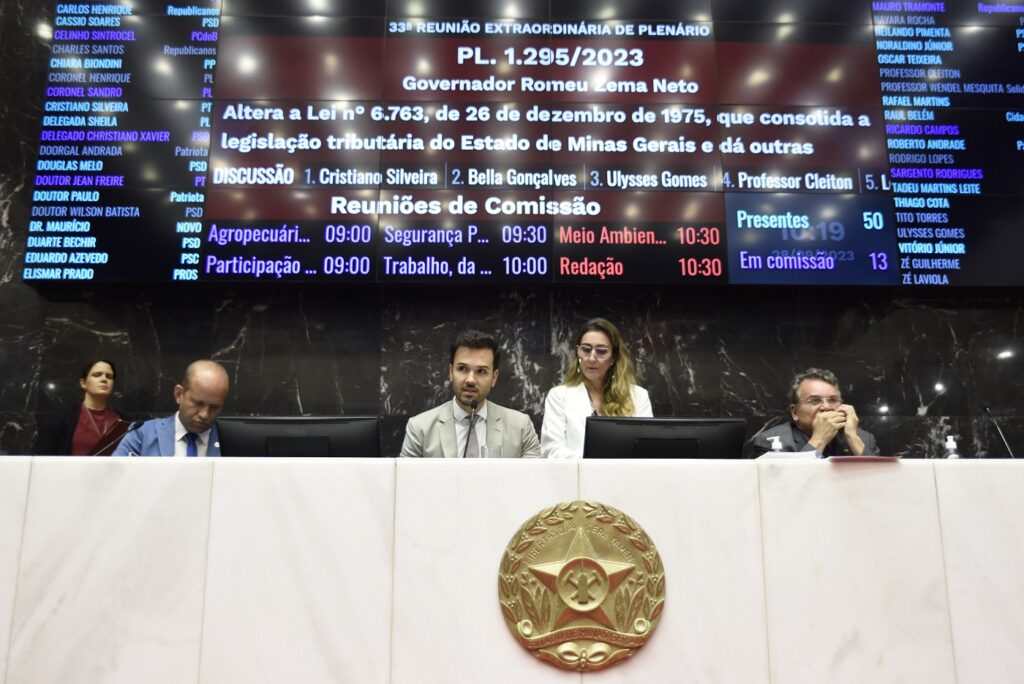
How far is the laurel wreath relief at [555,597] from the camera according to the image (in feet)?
6.37

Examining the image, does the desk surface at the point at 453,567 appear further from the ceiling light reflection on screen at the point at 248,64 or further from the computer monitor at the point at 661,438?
the ceiling light reflection on screen at the point at 248,64

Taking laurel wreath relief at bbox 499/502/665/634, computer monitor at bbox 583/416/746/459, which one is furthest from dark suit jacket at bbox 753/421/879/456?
laurel wreath relief at bbox 499/502/665/634

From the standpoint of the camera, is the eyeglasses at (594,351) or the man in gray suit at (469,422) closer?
the man in gray suit at (469,422)

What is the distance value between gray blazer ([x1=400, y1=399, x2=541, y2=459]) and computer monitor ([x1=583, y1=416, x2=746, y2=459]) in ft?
3.34

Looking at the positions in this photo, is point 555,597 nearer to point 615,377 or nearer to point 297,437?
point 297,437

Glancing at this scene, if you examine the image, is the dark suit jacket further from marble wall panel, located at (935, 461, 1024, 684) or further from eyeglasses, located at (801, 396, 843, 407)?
marble wall panel, located at (935, 461, 1024, 684)

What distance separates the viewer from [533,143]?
4141mm

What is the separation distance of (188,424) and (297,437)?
1126mm

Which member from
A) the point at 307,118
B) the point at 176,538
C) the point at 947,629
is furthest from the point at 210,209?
the point at 947,629

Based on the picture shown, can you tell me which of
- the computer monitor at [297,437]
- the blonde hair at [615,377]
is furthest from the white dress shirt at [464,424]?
the computer monitor at [297,437]

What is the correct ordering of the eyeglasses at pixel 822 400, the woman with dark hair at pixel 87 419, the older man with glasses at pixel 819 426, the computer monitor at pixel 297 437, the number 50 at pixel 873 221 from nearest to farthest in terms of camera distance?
the computer monitor at pixel 297 437, the older man with glasses at pixel 819 426, the eyeglasses at pixel 822 400, the woman with dark hair at pixel 87 419, the number 50 at pixel 873 221

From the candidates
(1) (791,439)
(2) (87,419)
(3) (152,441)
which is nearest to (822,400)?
(1) (791,439)

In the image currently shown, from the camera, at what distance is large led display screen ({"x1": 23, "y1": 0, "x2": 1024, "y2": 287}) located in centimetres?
398

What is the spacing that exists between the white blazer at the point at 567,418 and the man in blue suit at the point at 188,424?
1.37 meters
